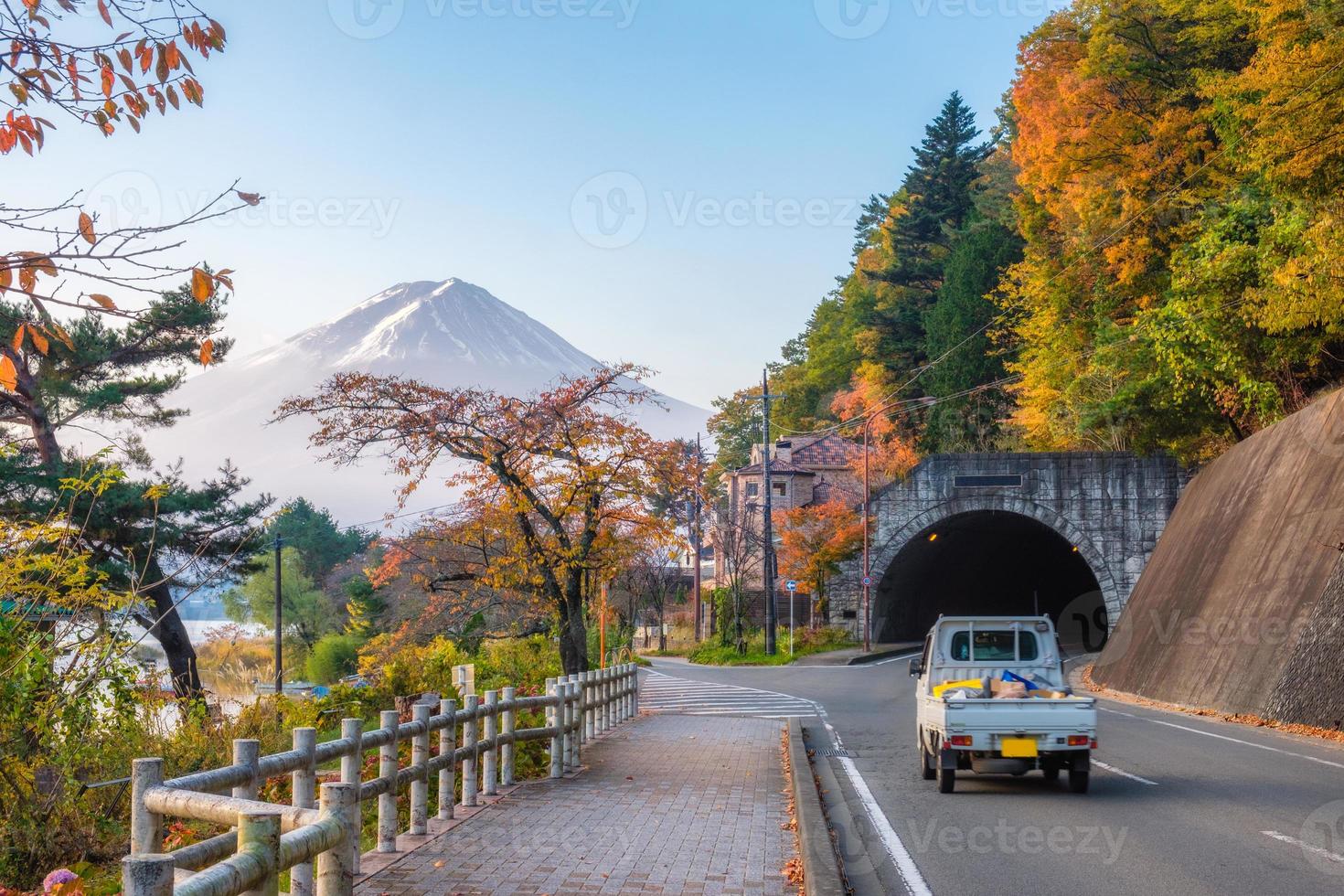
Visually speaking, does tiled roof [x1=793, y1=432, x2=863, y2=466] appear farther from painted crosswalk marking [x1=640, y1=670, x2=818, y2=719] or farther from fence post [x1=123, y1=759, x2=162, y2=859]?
fence post [x1=123, y1=759, x2=162, y2=859]

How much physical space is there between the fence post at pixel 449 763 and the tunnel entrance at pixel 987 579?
128 ft

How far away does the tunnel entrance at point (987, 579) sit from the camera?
5084 cm

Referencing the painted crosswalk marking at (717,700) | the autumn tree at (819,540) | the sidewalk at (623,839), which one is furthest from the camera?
the autumn tree at (819,540)

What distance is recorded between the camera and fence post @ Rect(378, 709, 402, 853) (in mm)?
8523

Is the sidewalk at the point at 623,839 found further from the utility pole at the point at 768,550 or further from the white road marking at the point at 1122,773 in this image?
the utility pole at the point at 768,550

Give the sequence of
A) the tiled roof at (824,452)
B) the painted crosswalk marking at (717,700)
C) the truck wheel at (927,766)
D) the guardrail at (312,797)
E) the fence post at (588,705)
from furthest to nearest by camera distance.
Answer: the tiled roof at (824,452) < the painted crosswalk marking at (717,700) < the fence post at (588,705) < the truck wheel at (927,766) < the guardrail at (312,797)

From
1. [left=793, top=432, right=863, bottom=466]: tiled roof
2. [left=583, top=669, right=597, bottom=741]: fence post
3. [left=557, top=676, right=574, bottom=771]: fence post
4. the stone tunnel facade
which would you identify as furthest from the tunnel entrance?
[left=557, top=676, right=574, bottom=771]: fence post

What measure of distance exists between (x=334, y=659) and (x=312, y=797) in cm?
5023

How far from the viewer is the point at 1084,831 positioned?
31.9ft

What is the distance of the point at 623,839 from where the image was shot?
29.6 ft

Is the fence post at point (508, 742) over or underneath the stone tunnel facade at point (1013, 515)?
underneath

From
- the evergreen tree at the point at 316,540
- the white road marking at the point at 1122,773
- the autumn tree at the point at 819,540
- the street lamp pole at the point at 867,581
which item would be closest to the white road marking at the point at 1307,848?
the white road marking at the point at 1122,773

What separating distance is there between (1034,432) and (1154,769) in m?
36.2

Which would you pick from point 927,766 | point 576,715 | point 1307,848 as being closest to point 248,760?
point 1307,848
